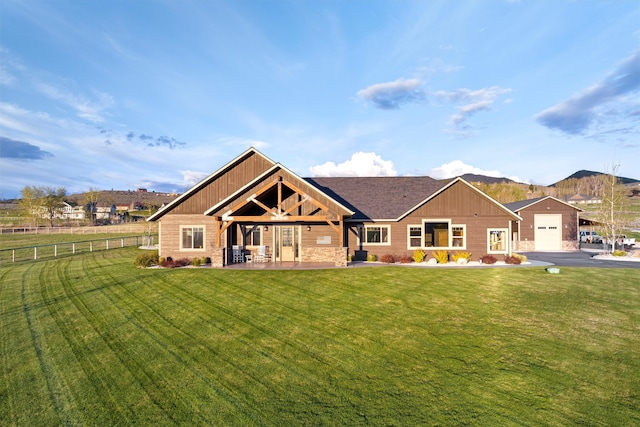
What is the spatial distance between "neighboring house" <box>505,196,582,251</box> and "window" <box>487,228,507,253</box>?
381 inches

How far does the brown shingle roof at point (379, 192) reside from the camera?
22300mm

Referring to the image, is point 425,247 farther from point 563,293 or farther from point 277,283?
point 277,283

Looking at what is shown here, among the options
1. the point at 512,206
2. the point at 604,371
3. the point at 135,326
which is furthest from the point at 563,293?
the point at 512,206

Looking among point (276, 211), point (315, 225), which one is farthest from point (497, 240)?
point (276, 211)

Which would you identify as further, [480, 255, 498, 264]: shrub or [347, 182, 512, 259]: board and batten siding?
[347, 182, 512, 259]: board and batten siding

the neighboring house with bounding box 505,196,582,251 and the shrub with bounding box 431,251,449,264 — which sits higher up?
the neighboring house with bounding box 505,196,582,251

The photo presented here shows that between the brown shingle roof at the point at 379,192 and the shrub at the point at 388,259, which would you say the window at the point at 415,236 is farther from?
the shrub at the point at 388,259

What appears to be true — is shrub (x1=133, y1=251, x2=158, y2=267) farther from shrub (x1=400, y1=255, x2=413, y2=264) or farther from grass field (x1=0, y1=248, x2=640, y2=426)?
shrub (x1=400, y1=255, x2=413, y2=264)

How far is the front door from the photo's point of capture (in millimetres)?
20750

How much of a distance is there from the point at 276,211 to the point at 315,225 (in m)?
2.72

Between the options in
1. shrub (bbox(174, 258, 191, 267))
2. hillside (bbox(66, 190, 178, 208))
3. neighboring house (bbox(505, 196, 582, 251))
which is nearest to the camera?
shrub (bbox(174, 258, 191, 267))

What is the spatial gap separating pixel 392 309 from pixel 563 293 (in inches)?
314

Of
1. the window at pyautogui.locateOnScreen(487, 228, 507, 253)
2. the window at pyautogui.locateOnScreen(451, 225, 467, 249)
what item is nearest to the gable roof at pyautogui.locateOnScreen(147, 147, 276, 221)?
the window at pyautogui.locateOnScreen(451, 225, 467, 249)

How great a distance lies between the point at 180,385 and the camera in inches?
279
